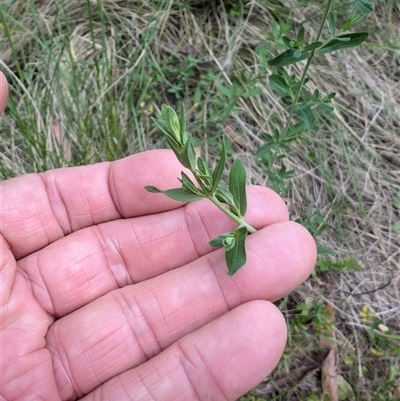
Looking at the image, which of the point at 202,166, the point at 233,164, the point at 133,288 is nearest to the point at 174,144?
the point at 202,166

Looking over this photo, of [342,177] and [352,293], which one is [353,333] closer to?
[352,293]

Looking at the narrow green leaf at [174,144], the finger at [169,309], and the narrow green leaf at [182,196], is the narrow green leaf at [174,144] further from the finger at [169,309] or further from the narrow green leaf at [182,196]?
the finger at [169,309]

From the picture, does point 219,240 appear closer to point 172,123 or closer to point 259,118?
point 172,123

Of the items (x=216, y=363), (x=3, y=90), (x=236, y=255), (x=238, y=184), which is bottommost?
(x=216, y=363)

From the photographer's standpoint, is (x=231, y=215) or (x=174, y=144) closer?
(x=174, y=144)

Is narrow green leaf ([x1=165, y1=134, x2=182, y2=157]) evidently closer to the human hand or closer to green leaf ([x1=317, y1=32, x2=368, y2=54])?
the human hand

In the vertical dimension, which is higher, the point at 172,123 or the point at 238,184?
the point at 172,123

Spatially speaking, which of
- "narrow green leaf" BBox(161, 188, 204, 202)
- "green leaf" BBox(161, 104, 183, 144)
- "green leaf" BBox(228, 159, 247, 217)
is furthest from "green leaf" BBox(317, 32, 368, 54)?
"narrow green leaf" BBox(161, 188, 204, 202)
